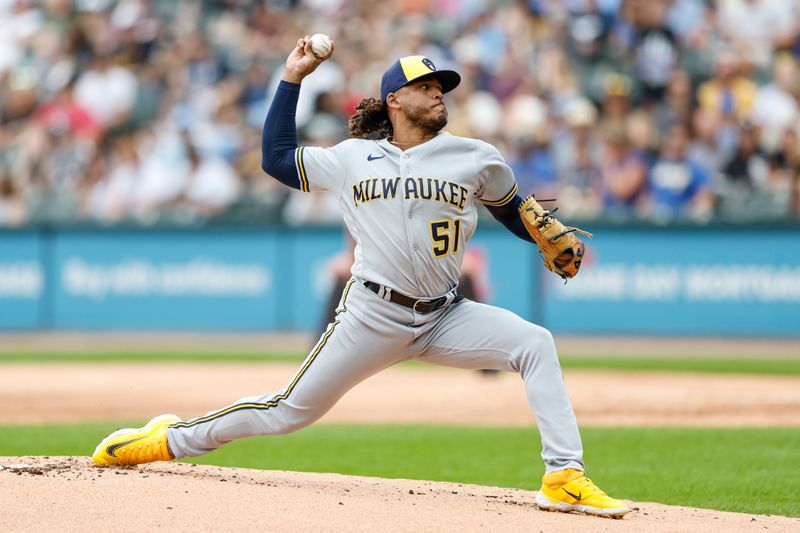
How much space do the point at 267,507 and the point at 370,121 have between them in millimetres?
1798

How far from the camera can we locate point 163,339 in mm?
17109

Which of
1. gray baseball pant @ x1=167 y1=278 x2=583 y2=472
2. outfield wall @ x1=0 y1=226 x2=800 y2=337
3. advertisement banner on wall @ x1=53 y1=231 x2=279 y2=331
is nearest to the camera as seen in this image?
gray baseball pant @ x1=167 y1=278 x2=583 y2=472

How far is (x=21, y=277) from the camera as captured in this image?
55.2 ft

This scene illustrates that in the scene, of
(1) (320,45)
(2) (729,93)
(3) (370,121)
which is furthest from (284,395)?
(2) (729,93)

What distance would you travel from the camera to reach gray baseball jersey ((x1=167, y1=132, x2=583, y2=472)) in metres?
5.16

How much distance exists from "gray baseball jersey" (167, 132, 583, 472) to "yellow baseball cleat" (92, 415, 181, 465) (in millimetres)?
320

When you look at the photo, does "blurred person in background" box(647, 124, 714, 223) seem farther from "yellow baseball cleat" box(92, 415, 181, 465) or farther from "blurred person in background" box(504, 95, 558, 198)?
"yellow baseball cleat" box(92, 415, 181, 465)

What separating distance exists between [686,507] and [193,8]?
1587cm

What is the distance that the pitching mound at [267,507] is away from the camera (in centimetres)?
457

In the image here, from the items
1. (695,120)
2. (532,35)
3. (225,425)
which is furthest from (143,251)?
(225,425)

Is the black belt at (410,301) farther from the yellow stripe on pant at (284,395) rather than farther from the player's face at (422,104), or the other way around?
the player's face at (422,104)

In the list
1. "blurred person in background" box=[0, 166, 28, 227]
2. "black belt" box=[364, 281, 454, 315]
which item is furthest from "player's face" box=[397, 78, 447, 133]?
"blurred person in background" box=[0, 166, 28, 227]

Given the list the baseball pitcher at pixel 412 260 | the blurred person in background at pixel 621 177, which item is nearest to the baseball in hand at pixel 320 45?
the baseball pitcher at pixel 412 260

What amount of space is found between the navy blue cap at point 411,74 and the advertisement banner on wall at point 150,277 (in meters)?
11.4
